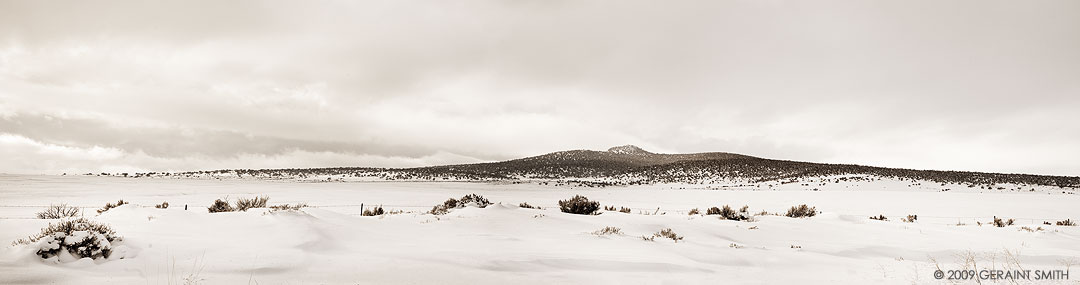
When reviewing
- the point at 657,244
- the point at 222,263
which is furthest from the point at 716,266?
the point at 222,263

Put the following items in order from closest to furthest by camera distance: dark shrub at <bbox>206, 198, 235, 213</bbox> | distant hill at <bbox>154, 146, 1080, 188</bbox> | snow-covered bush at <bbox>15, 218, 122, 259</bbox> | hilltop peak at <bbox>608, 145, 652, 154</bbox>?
snow-covered bush at <bbox>15, 218, 122, 259</bbox> < dark shrub at <bbox>206, 198, 235, 213</bbox> < distant hill at <bbox>154, 146, 1080, 188</bbox> < hilltop peak at <bbox>608, 145, 652, 154</bbox>

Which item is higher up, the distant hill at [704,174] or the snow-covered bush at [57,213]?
the distant hill at [704,174]

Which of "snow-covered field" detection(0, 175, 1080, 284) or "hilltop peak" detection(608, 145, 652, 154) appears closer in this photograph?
"snow-covered field" detection(0, 175, 1080, 284)

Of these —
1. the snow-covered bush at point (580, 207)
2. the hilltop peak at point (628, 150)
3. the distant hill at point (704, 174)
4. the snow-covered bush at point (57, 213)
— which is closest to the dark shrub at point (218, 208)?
the snow-covered bush at point (57, 213)

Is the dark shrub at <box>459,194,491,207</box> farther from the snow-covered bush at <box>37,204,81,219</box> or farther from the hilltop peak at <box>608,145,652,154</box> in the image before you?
the hilltop peak at <box>608,145,652,154</box>

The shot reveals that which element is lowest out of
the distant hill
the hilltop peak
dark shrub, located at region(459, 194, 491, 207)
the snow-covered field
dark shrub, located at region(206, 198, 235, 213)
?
the snow-covered field

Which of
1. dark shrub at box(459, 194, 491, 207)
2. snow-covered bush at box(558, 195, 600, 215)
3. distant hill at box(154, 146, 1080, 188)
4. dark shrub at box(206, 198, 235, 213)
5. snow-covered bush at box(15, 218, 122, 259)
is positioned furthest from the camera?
distant hill at box(154, 146, 1080, 188)

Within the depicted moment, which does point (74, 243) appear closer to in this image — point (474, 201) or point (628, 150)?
point (474, 201)

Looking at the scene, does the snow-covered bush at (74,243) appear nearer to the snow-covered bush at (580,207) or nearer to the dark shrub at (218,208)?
the dark shrub at (218,208)

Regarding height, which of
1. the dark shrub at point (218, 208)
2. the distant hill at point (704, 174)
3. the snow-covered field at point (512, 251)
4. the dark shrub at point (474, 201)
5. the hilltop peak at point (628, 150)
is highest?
the hilltop peak at point (628, 150)

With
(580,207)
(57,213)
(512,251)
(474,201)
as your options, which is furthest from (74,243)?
(580,207)

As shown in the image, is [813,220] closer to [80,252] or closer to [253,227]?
[253,227]

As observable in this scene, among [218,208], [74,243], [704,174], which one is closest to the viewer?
[74,243]

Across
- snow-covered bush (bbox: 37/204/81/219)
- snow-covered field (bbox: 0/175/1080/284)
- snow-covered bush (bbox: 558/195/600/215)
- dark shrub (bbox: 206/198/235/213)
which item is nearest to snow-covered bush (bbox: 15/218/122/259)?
snow-covered field (bbox: 0/175/1080/284)
